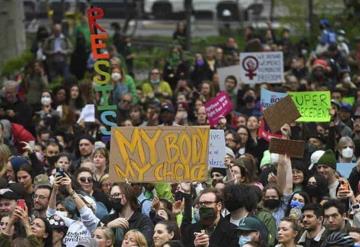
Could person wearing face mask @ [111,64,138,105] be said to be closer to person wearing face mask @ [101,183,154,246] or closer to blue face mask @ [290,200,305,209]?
person wearing face mask @ [101,183,154,246]

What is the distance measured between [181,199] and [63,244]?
149 centimetres

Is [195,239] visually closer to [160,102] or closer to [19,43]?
[160,102]

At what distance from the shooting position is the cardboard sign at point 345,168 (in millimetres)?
19844

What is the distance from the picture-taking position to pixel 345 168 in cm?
1991

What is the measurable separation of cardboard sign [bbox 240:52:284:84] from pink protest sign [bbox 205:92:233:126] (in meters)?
3.94

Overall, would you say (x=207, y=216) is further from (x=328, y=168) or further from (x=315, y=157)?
(x=315, y=157)

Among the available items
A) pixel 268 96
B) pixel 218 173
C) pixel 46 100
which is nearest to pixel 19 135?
pixel 46 100

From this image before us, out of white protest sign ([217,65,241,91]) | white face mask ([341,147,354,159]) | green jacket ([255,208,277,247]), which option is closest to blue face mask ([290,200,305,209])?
green jacket ([255,208,277,247])

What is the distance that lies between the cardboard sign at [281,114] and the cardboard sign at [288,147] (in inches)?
32.6

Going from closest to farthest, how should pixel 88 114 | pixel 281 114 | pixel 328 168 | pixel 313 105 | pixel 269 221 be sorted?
1. pixel 269 221
2. pixel 328 168
3. pixel 281 114
4. pixel 313 105
5. pixel 88 114

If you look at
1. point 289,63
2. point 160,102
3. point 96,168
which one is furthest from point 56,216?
point 289,63

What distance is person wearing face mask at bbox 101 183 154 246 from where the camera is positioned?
1672 centimetres

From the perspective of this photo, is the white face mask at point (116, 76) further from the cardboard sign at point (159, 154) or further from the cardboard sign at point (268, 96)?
the cardboard sign at point (159, 154)

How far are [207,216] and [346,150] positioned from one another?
4.32 meters
